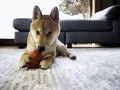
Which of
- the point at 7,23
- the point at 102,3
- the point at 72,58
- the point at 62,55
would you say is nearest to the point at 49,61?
the point at 72,58

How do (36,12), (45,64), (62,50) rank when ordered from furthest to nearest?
(62,50), (36,12), (45,64)

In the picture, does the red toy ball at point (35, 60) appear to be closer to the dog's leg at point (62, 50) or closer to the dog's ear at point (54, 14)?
the dog's ear at point (54, 14)

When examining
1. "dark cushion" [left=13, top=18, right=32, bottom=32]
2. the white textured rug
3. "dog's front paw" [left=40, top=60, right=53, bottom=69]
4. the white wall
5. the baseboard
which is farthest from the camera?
the white wall

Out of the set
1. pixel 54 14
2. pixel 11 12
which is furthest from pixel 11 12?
pixel 54 14

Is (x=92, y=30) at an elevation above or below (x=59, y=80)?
above

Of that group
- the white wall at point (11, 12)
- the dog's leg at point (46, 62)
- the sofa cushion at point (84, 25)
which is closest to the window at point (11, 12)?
the white wall at point (11, 12)

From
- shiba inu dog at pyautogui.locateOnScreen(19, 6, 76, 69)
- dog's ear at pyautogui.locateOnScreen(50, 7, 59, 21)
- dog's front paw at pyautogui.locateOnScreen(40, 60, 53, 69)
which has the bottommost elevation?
dog's front paw at pyautogui.locateOnScreen(40, 60, 53, 69)

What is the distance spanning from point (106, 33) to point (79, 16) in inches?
53.9

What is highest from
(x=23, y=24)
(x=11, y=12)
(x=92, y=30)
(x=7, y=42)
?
(x=11, y=12)

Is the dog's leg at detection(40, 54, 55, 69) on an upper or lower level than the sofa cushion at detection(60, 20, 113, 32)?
lower

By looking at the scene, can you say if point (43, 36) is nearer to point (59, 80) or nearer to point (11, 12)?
point (59, 80)

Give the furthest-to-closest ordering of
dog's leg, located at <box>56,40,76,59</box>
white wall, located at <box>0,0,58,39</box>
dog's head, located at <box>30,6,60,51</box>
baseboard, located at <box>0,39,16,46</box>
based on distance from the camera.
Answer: white wall, located at <box>0,0,58,39</box> < baseboard, located at <box>0,39,16,46</box> < dog's leg, located at <box>56,40,76,59</box> < dog's head, located at <box>30,6,60,51</box>

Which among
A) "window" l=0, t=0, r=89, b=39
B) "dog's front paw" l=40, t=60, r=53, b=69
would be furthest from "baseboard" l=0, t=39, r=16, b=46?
"dog's front paw" l=40, t=60, r=53, b=69

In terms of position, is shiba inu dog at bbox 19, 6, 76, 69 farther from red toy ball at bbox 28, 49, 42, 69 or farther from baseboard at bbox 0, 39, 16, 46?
baseboard at bbox 0, 39, 16, 46
